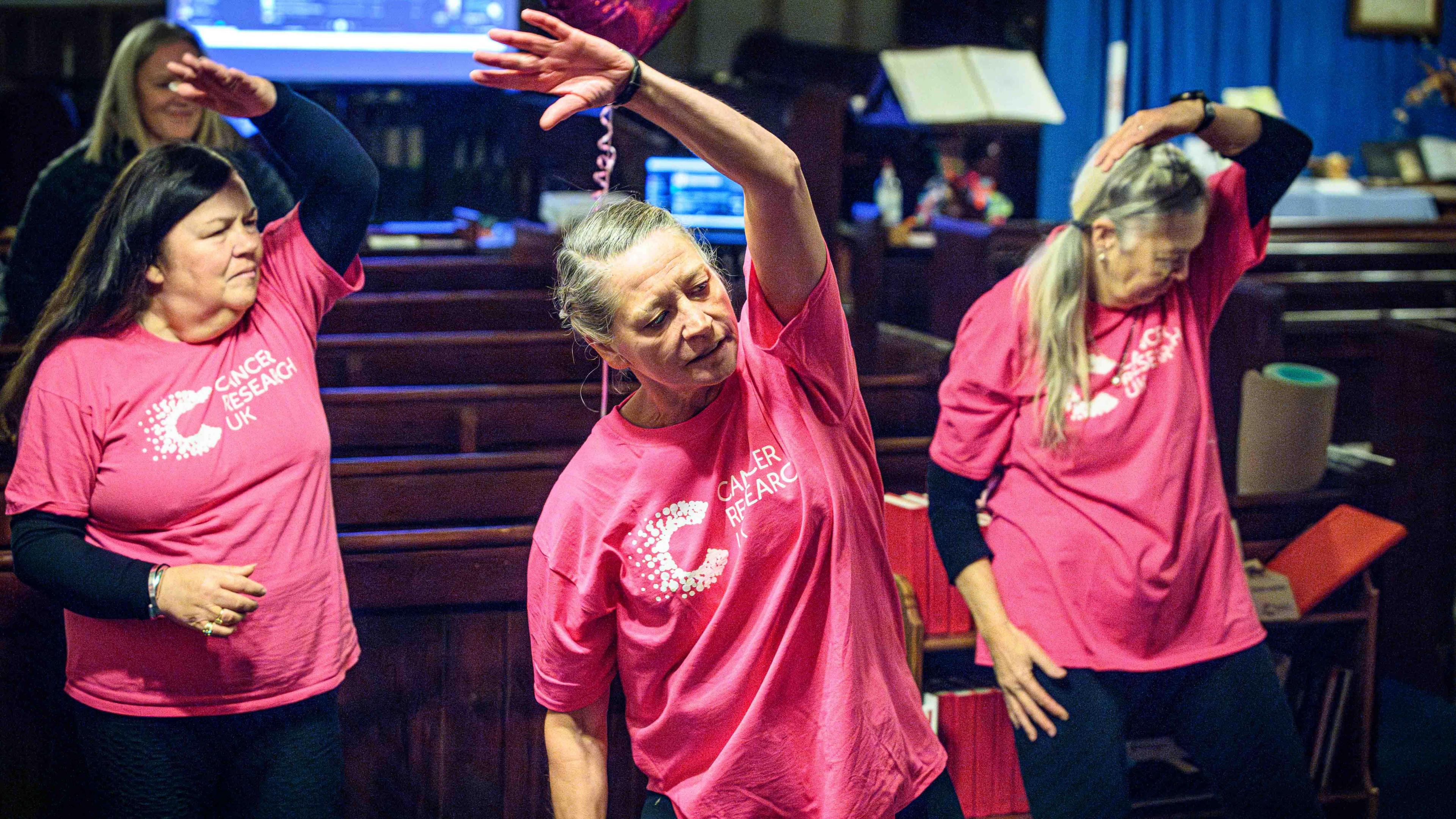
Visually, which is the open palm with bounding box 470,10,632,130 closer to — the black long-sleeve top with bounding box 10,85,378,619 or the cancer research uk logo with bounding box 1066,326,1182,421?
the black long-sleeve top with bounding box 10,85,378,619

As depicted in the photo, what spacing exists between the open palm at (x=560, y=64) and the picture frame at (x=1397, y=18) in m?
9.06

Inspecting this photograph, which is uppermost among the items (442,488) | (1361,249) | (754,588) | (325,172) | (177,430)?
(325,172)

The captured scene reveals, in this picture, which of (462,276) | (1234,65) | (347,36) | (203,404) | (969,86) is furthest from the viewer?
(1234,65)

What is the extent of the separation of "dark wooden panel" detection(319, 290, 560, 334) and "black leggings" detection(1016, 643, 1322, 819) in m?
2.27

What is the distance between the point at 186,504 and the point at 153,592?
0.12 m

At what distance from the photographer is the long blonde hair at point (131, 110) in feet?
8.25

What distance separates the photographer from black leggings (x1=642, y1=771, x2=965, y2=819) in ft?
4.59

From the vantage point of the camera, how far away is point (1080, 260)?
1.83 m

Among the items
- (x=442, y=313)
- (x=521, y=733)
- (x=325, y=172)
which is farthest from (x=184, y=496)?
(x=442, y=313)

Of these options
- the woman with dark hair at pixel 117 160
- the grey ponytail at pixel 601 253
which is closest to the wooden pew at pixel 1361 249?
the woman with dark hair at pixel 117 160

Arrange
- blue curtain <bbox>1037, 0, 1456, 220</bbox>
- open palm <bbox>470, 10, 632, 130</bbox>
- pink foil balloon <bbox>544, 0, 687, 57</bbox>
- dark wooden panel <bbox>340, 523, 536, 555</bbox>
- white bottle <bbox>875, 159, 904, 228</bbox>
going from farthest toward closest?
blue curtain <bbox>1037, 0, 1456, 220</bbox>, white bottle <bbox>875, 159, 904, 228</bbox>, dark wooden panel <bbox>340, 523, 536, 555</bbox>, pink foil balloon <bbox>544, 0, 687, 57</bbox>, open palm <bbox>470, 10, 632, 130</bbox>

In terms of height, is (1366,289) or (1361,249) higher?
(1361,249)

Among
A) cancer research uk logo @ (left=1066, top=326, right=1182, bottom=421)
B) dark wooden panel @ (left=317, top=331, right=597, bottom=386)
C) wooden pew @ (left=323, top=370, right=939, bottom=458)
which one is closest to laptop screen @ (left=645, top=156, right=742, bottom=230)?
dark wooden panel @ (left=317, top=331, right=597, bottom=386)

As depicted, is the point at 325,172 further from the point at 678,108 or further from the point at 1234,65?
the point at 1234,65
